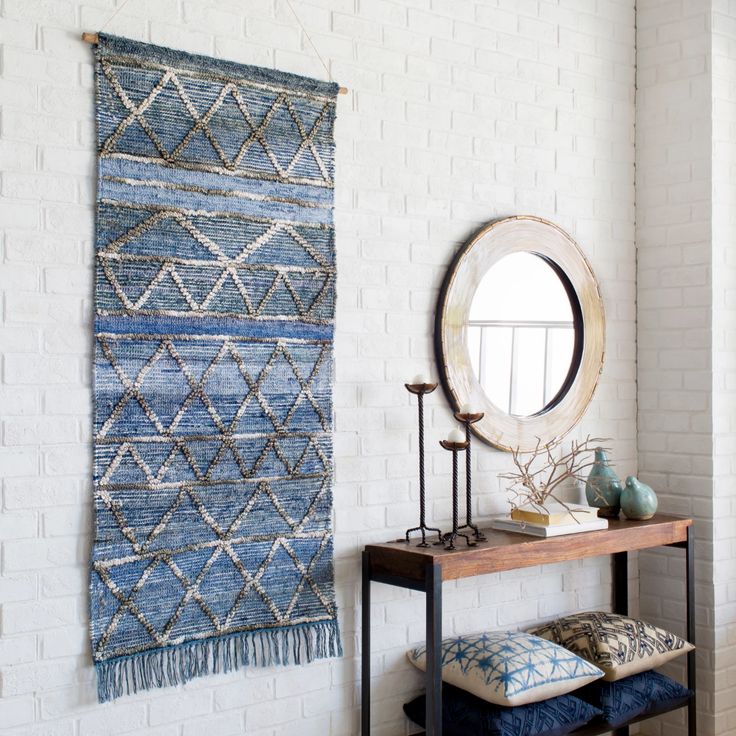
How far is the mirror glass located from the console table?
487 millimetres

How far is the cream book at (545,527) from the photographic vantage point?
9.12 feet

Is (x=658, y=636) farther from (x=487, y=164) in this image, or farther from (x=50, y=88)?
(x=50, y=88)

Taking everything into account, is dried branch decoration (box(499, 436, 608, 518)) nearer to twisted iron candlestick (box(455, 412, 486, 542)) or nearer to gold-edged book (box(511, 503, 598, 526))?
gold-edged book (box(511, 503, 598, 526))

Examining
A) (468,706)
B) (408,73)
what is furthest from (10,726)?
(408,73)

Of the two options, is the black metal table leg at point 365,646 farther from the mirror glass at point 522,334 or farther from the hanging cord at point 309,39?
the hanging cord at point 309,39

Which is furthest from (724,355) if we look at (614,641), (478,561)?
(478,561)

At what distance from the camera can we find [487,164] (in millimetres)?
3039

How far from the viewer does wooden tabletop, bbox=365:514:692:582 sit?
2.51 meters

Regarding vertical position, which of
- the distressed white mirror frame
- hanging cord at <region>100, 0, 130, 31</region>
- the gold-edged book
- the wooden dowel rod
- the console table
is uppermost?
hanging cord at <region>100, 0, 130, 31</region>

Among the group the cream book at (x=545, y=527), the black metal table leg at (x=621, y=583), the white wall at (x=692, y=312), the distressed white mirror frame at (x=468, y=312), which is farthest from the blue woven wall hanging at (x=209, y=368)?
the white wall at (x=692, y=312)

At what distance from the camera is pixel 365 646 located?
2.66 meters

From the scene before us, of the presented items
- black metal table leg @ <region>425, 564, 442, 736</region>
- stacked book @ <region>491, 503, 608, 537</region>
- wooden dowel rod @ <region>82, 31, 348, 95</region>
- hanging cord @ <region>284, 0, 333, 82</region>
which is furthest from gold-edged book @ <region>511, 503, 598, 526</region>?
wooden dowel rod @ <region>82, 31, 348, 95</region>

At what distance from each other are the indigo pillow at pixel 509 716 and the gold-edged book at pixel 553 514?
19.6 inches

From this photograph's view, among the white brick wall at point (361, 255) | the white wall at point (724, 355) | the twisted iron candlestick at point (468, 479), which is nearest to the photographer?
the white brick wall at point (361, 255)
